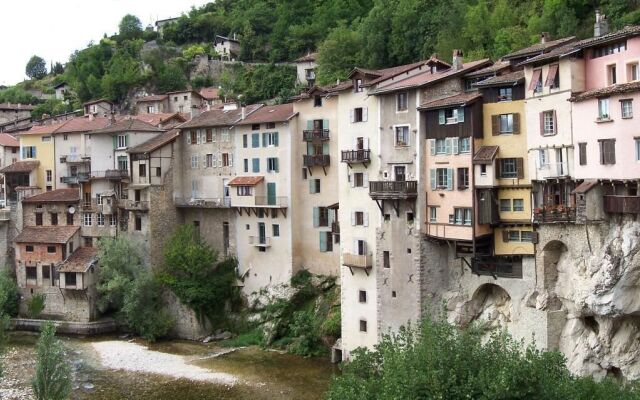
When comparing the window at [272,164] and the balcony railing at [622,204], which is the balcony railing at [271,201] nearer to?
the window at [272,164]

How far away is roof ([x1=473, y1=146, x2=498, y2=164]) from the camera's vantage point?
38.2 meters

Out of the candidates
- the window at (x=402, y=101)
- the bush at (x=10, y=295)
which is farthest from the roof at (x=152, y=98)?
the window at (x=402, y=101)

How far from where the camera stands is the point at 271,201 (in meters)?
54.4

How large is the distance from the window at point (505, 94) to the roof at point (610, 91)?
3.75 meters

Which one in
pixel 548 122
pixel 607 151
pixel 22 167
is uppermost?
pixel 22 167

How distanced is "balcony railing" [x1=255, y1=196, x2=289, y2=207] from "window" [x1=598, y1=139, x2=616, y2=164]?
2384cm

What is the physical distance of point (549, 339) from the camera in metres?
36.4

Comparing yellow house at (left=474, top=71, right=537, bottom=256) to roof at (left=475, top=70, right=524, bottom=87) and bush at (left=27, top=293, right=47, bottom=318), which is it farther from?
bush at (left=27, top=293, right=47, bottom=318)

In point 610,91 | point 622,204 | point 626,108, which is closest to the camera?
point 626,108

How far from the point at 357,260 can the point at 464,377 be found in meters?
18.3

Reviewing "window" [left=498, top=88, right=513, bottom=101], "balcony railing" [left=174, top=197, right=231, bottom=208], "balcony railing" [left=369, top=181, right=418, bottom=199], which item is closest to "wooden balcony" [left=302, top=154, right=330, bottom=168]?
"balcony railing" [left=174, top=197, right=231, bottom=208]

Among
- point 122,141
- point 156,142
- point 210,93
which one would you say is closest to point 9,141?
point 122,141

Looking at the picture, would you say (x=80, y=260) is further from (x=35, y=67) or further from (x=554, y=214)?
(x=35, y=67)

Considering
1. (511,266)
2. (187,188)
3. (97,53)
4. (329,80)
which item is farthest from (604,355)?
(97,53)
